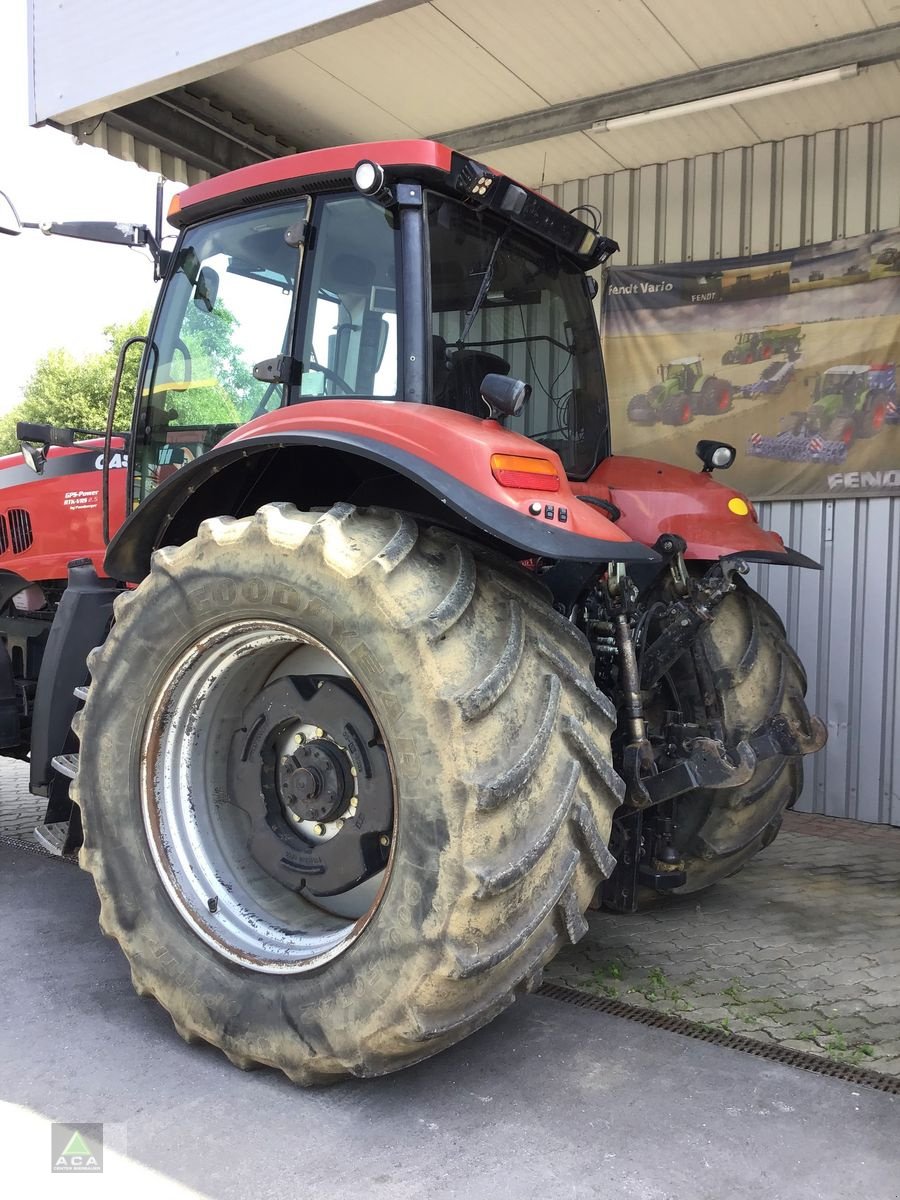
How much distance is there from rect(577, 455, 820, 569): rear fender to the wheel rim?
1137 mm

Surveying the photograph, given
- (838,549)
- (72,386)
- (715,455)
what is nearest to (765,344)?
(838,549)

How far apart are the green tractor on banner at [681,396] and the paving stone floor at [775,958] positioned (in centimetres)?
266

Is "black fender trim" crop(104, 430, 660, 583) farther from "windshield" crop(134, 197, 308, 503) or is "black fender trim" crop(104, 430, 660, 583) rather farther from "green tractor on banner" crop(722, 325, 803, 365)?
"green tractor on banner" crop(722, 325, 803, 365)

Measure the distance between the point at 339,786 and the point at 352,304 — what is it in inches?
53.4

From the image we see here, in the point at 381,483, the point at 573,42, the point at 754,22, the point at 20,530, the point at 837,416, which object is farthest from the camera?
the point at 837,416

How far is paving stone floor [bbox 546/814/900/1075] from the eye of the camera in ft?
9.75

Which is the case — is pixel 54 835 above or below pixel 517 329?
below

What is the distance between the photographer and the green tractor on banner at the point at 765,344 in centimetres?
566

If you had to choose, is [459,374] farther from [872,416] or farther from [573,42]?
[872,416]

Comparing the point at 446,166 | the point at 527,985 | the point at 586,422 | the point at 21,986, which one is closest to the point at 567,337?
the point at 586,422

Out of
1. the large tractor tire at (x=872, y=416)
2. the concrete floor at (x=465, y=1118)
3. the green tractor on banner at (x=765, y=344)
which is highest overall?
the green tractor on banner at (x=765, y=344)

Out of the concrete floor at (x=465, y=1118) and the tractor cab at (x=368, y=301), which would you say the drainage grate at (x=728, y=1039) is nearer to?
the concrete floor at (x=465, y=1118)

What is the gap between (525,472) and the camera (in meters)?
2.44

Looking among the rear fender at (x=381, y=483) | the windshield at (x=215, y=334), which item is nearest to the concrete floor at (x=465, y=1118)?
the rear fender at (x=381, y=483)
